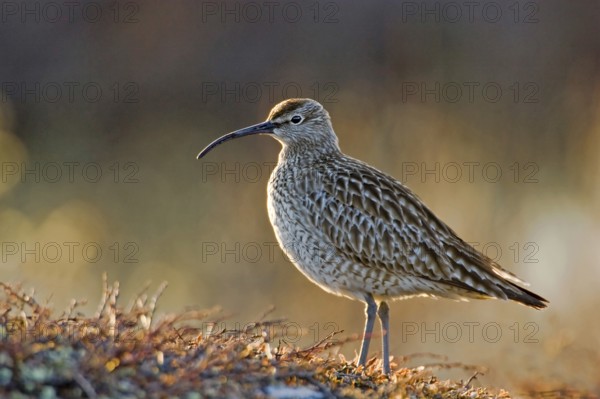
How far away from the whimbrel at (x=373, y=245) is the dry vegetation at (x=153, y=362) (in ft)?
4.50

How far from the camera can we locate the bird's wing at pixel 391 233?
24.4 feet

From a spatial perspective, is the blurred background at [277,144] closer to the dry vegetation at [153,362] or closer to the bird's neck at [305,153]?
the bird's neck at [305,153]

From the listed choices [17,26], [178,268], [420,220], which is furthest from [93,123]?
[420,220]

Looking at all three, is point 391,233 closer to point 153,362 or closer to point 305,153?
point 305,153

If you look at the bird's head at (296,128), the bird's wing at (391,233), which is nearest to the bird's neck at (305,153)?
the bird's head at (296,128)

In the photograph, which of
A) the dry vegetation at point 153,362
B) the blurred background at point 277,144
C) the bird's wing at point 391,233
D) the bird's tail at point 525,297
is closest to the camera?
the dry vegetation at point 153,362

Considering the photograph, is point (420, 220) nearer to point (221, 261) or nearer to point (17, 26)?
point (221, 261)

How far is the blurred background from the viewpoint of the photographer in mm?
12141

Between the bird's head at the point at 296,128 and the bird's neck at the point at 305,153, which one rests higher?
the bird's head at the point at 296,128

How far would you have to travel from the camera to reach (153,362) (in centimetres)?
488

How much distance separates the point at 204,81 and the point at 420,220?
9504 mm

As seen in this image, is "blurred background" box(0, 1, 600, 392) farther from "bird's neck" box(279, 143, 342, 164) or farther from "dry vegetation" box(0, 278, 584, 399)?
"dry vegetation" box(0, 278, 584, 399)

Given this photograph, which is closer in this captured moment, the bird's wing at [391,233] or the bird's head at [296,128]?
the bird's wing at [391,233]

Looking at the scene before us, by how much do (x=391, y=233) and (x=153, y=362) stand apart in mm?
3061
